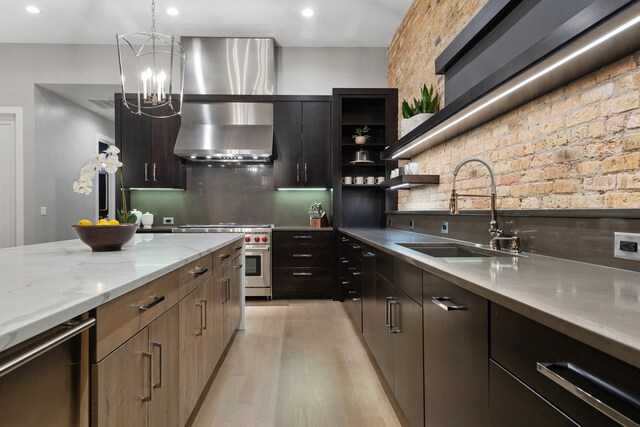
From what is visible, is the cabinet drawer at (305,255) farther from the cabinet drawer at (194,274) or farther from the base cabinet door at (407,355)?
the base cabinet door at (407,355)

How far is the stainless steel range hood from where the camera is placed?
4527 millimetres

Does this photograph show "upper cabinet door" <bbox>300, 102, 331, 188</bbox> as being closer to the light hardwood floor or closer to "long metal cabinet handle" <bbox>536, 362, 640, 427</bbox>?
the light hardwood floor

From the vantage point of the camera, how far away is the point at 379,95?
456cm

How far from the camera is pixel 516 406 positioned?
0.82 meters

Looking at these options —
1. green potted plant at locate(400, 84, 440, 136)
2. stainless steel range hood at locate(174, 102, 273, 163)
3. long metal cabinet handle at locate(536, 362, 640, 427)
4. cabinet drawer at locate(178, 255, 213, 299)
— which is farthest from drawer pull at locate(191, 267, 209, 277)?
stainless steel range hood at locate(174, 102, 273, 163)

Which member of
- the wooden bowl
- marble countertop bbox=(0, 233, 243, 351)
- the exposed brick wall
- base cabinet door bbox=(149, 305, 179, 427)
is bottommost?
base cabinet door bbox=(149, 305, 179, 427)

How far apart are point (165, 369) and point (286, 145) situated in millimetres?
3718

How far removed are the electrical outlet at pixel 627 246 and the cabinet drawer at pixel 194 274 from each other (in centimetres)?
167

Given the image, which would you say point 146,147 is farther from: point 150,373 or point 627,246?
point 627,246

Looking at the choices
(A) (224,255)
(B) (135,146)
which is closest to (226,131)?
(B) (135,146)

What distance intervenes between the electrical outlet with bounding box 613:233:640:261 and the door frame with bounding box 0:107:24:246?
6.21m

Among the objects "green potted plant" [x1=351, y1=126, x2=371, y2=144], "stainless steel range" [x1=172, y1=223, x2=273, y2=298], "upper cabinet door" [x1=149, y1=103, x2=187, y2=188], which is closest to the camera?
"stainless steel range" [x1=172, y1=223, x2=273, y2=298]

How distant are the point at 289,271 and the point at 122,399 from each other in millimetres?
3507

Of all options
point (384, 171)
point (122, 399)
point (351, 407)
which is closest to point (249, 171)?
point (384, 171)
